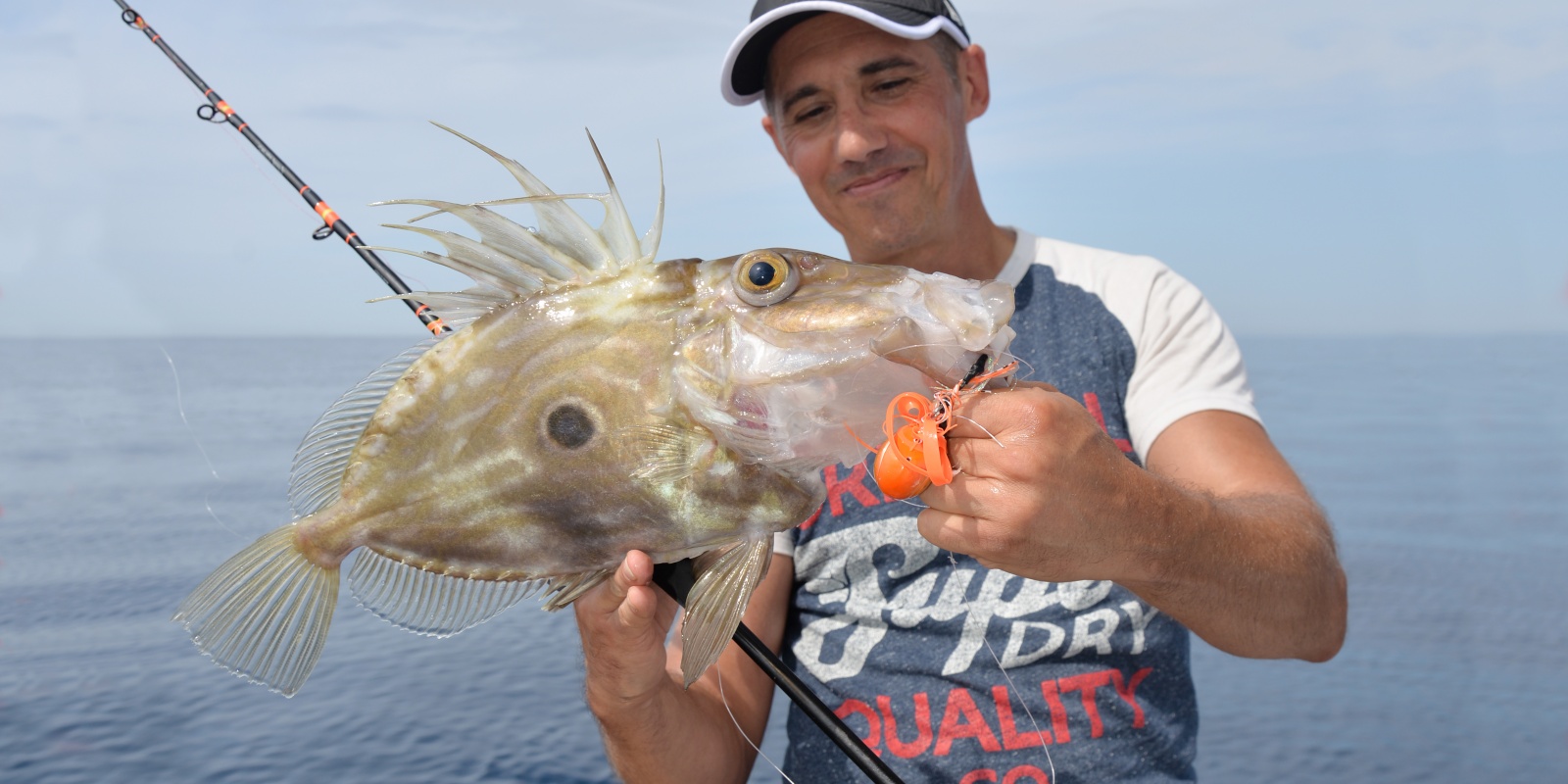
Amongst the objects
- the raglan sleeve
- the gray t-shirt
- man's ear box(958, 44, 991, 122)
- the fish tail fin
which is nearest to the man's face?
man's ear box(958, 44, 991, 122)

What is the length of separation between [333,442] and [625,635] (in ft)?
2.36

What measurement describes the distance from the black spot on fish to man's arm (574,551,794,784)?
0.24 m

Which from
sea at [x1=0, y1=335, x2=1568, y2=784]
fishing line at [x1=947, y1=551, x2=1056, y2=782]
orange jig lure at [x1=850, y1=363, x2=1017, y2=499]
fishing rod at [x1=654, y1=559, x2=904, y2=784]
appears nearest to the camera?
orange jig lure at [x1=850, y1=363, x2=1017, y2=499]

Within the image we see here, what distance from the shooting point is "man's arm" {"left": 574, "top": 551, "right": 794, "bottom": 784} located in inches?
80.1

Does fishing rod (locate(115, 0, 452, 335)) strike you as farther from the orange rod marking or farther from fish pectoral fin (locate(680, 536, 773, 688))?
fish pectoral fin (locate(680, 536, 773, 688))

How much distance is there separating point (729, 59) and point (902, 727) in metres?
2.16

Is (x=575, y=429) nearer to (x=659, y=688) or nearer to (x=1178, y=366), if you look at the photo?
(x=659, y=688)

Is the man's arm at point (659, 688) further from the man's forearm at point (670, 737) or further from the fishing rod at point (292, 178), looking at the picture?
Answer: the fishing rod at point (292, 178)

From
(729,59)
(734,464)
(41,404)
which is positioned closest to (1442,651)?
(729,59)

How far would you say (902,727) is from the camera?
2.73m

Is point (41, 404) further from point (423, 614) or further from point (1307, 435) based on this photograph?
point (1307, 435)

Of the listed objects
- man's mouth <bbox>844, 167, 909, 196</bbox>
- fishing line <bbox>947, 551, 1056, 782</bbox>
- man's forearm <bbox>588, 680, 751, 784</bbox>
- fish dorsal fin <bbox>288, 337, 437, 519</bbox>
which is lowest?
man's forearm <bbox>588, 680, 751, 784</bbox>

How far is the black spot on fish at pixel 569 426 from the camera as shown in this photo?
1723 mm

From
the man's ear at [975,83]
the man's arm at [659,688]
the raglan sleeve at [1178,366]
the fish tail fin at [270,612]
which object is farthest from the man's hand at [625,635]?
the man's ear at [975,83]
